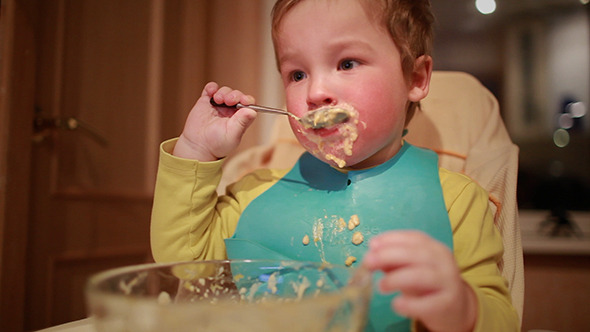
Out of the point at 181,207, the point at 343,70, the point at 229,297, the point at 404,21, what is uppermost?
the point at 404,21

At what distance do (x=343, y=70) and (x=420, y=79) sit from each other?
20cm

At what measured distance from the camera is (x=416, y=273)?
0.38 m

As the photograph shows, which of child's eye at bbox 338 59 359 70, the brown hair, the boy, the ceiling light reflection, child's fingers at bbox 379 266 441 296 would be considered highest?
the ceiling light reflection

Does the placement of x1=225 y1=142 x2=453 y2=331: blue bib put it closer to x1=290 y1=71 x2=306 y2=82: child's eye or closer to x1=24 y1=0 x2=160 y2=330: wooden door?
x1=290 y1=71 x2=306 y2=82: child's eye

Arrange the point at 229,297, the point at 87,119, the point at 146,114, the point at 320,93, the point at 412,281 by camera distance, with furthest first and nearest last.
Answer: the point at 146,114 → the point at 87,119 → the point at 320,93 → the point at 229,297 → the point at 412,281

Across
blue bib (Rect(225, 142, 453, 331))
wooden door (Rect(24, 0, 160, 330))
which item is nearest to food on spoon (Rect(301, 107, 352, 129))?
blue bib (Rect(225, 142, 453, 331))

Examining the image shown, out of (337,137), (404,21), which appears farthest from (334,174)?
(404,21)

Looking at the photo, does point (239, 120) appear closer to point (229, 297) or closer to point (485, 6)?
point (229, 297)

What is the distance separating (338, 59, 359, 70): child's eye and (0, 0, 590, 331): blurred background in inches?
38.3

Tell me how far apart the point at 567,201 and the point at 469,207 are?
1713 mm

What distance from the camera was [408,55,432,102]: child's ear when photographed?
32.0 inches

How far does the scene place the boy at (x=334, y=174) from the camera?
66 centimetres

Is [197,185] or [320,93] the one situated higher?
[320,93]

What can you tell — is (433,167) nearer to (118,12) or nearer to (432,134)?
(432,134)
